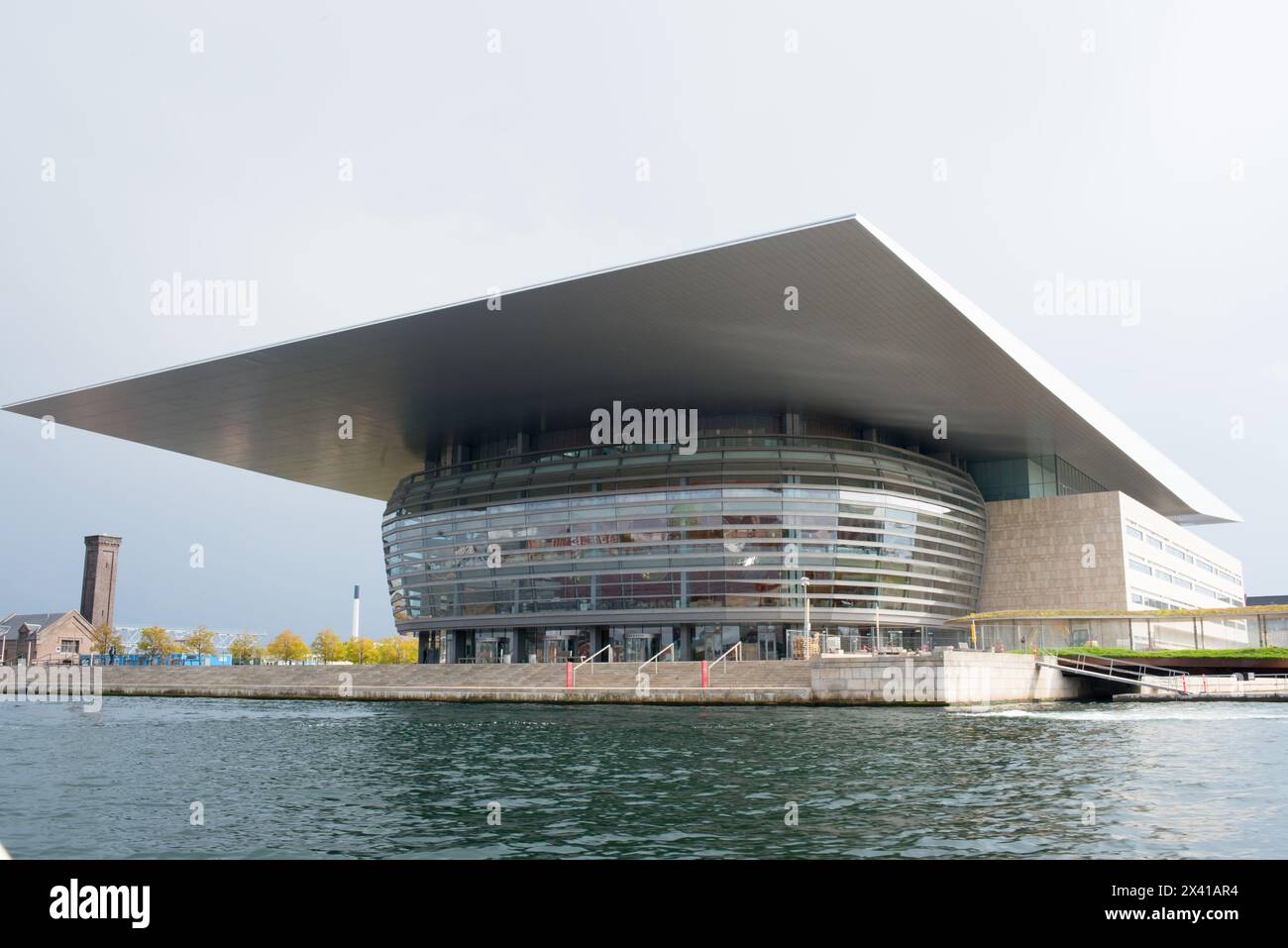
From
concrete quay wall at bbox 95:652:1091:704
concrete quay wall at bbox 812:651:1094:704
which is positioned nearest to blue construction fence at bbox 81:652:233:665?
concrete quay wall at bbox 95:652:1091:704

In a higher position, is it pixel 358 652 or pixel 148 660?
pixel 148 660

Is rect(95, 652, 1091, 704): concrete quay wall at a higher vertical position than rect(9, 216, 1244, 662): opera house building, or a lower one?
lower

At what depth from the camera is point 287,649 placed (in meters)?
99.9

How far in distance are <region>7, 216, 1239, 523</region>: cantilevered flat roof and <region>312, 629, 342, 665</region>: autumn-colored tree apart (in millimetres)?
45266

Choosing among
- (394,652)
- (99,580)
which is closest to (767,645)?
(394,652)

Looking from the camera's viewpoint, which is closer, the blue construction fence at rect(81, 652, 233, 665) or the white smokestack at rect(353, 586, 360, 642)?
the blue construction fence at rect(81, 652, 233, 665)

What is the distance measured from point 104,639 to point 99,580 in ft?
40.6

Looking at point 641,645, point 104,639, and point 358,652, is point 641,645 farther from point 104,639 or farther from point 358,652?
point 104,639

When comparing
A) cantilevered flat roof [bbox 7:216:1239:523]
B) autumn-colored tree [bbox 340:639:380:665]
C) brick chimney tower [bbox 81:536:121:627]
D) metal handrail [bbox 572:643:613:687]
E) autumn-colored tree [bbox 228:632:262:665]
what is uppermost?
cantilevered flat roof [bbox 7:216:1239:523]

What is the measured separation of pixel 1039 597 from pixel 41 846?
53543mm

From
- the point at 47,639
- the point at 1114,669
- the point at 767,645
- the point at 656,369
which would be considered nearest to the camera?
the point at 656,369

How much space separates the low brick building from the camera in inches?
3506

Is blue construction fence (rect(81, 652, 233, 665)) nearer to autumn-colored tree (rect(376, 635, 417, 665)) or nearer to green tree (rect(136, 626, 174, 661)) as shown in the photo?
green tree (rect(136, 626, 174, 661))

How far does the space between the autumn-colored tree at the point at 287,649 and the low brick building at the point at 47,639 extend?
16.2 metres
